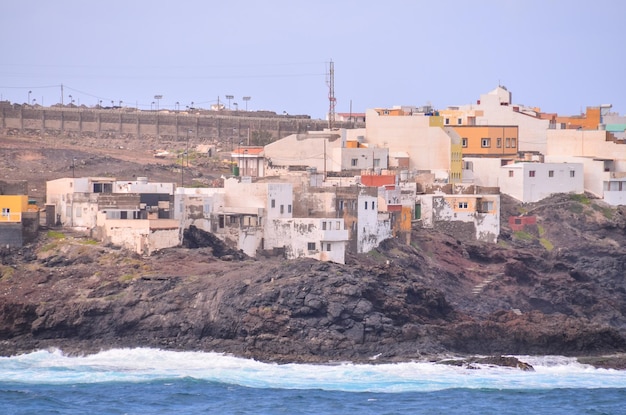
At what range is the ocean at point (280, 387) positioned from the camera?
62688mm

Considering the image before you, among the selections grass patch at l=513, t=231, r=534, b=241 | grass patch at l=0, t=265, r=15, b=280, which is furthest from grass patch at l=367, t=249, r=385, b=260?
grass patch at l=0, t=265, r=15, b=280

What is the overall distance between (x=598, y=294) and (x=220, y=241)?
20.1 m

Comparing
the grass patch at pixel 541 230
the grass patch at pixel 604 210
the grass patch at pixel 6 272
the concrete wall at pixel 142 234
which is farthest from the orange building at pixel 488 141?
the grass patch at pixel 6 272

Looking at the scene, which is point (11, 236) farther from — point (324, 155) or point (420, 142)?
point (420, 142)

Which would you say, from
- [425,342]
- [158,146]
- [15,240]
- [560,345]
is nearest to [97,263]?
[15,240]

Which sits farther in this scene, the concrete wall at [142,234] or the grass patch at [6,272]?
the concrete wall at [142,234]

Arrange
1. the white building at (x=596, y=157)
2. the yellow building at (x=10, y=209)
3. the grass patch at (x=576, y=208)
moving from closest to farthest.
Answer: the yellow building at (x=10, y=209) < the grass patch at (x=576, y=208) < the white building at (x=596, y=157)

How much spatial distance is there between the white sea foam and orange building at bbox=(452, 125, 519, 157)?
3837 cm

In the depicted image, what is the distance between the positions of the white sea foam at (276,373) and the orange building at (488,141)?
3837 centimetres

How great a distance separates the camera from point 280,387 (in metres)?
64.9

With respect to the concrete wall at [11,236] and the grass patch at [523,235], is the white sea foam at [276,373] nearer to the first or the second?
the concrete wall at [11,236]

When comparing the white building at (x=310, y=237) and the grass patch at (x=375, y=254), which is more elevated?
the white building at (x=310, y=237)

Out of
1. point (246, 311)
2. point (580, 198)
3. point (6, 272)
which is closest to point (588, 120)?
point (580, 198)

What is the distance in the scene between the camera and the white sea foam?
65500 millimetres
